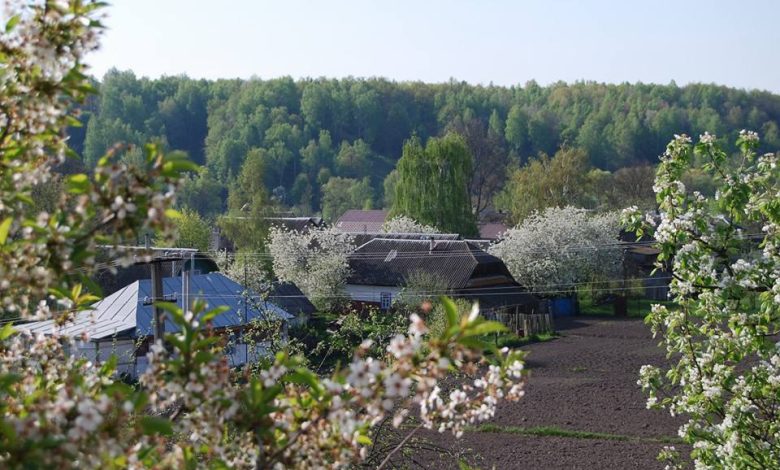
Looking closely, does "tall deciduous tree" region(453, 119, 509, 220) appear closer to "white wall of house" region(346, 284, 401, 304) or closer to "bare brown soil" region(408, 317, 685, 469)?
"white wall of house" region(346, 284, 401, 304)

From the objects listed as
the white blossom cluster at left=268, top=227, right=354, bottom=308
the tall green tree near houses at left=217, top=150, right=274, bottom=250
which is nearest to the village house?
the white blossom cluster at left=268, top=227, right=354, bottom=308

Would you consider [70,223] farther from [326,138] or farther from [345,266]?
[326,138]

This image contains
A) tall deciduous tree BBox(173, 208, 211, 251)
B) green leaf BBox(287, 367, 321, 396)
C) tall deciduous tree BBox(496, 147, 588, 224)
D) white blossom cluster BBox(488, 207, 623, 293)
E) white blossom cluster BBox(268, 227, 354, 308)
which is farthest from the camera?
tall deciduous tree BBox(496, 147, 588, 224)

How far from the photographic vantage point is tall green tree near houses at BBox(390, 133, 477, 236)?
180ft

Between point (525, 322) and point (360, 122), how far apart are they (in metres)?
105

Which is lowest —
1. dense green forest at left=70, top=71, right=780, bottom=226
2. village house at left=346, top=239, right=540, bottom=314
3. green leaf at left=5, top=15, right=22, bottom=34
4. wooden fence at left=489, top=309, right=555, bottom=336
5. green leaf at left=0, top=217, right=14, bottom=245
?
wooden fence at left=489, top=309, right=555, bottom=336

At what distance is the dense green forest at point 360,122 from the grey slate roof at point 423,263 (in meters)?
61.9

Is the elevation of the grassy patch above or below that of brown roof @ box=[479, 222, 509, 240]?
below

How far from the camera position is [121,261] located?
2492 millimetres

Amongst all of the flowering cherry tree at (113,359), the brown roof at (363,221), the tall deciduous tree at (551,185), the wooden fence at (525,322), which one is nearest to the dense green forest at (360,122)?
the brown roof at (363,221)

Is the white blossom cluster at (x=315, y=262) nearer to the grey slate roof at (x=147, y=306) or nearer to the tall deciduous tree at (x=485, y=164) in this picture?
the grey slate roof at (x=147, y=306)

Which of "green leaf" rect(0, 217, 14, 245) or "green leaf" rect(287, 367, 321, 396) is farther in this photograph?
"green leaf" rect(287, 367, 321, 396)

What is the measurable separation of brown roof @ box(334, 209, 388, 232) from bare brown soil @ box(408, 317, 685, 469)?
37065mm

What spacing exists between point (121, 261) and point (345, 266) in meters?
36.1
